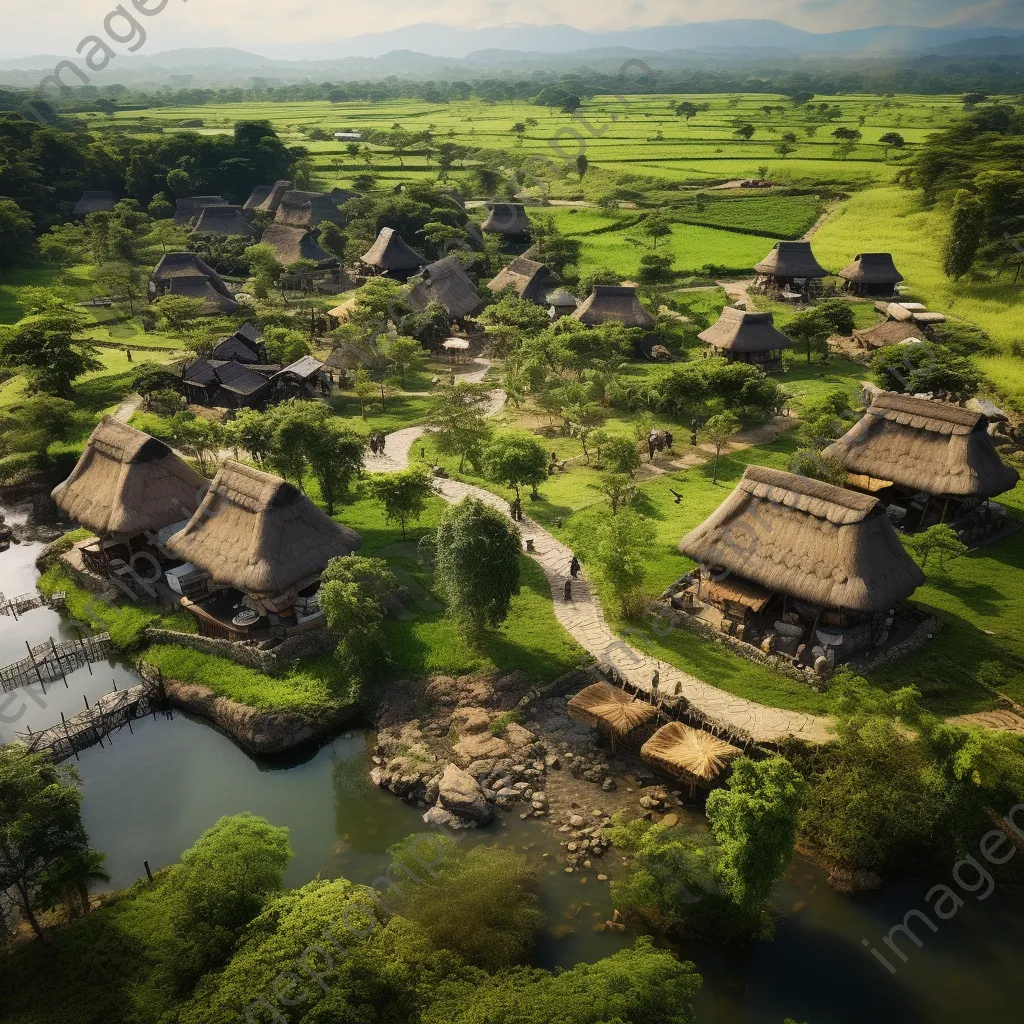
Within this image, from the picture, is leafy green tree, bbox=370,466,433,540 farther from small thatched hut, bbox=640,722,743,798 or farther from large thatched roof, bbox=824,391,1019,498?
large thatched roof, bbox=824,391,1019,498

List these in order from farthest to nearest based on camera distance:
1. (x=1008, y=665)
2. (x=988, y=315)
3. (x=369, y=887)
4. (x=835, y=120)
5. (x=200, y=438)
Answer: (x=835, y=120), (x=988, y=315), (x=200, y=438), (x=1008, y=665), (x=369, y=887)

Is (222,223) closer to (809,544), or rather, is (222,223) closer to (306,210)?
(306,210)

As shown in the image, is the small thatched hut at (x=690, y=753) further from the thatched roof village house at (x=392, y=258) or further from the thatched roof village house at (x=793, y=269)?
the thatched roof village house at (x=392, y=258)

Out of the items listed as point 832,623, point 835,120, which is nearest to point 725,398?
point 832,623

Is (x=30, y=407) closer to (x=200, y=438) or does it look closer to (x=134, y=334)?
(x=200, y=438)

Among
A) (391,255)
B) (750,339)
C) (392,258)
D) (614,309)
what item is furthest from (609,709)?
(391,255)

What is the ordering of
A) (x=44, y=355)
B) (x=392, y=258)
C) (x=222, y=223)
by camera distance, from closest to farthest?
(x=44, y=355)
(x=392, y=258)
(x=222, y=223)

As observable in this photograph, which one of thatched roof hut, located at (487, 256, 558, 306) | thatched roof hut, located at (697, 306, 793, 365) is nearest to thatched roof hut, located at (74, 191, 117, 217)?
thatched roof hut, located at (487, 256, 558, 306)
